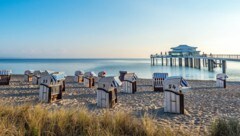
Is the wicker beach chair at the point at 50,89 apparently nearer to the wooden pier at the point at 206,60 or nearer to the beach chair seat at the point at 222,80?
the beach chair seat at the point at 222,80

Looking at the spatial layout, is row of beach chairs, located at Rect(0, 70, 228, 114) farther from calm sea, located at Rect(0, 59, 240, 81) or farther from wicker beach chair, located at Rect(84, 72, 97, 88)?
calm sea, located at Rect(0, 59, 240, 81)

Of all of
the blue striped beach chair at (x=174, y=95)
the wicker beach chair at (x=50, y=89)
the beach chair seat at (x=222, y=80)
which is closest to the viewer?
the blue striped beach chair at (x=174, y=95)

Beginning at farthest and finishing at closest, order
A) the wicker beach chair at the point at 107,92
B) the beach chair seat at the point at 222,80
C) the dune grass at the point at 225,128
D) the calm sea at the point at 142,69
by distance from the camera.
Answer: the calm sea at the point at 142,69, the beach chair seat at the point at 222,80, the wicker beach chair at the point at 107,92, the dune grass at the point at 225,128

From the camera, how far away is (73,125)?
4.22 metres

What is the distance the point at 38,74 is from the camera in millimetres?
15125

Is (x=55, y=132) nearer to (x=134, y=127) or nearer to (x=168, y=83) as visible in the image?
(x=134, y=127)

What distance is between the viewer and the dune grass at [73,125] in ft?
12.4

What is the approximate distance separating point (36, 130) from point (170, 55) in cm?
6118

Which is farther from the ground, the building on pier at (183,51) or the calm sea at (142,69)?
the building on pier at (183,51)

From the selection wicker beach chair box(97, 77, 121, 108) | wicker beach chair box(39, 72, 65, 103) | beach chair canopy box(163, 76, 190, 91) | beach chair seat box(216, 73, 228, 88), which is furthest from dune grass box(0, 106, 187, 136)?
beach chair seat box(216, 73, 228, 88)

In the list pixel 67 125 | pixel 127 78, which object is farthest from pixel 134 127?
pixel 127 78

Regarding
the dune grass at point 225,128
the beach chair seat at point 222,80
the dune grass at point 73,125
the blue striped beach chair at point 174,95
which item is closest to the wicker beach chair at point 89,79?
the blue striped beach chair at point 174,95

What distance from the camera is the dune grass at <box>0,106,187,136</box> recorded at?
378 cm

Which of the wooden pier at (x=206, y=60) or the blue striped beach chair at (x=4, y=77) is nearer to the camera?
the blue striped beach chair at (x=4, y=77)
